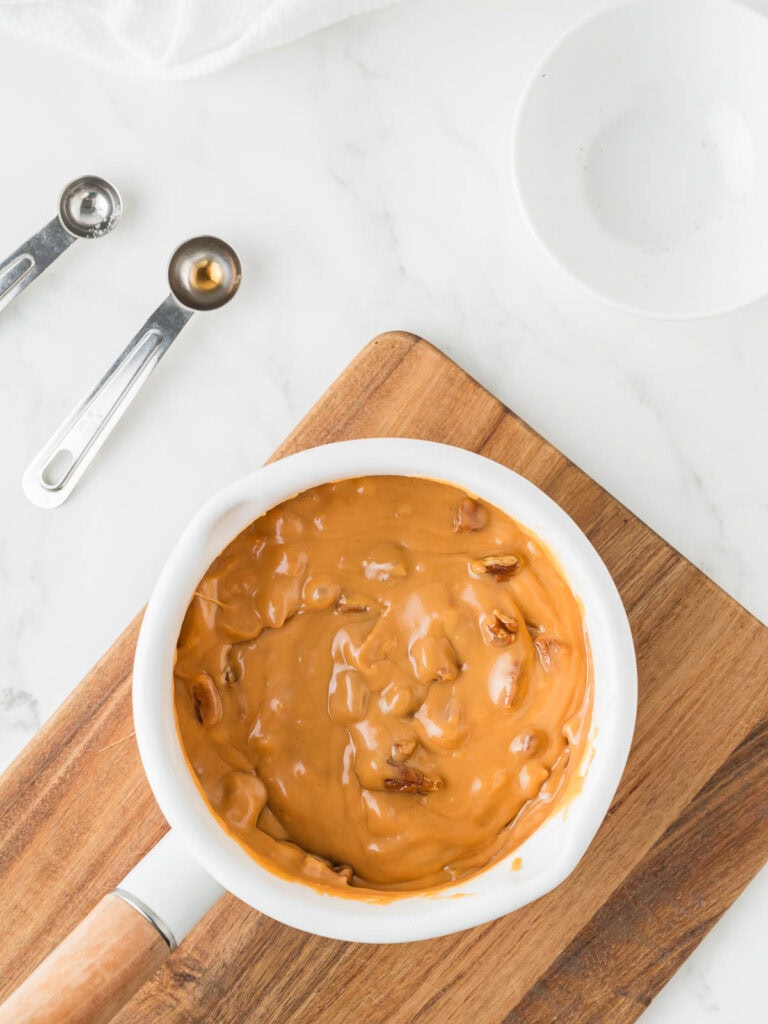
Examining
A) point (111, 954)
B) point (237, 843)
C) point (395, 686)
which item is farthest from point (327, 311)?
point (111, 954)

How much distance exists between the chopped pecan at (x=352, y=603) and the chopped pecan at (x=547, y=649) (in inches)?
6.3

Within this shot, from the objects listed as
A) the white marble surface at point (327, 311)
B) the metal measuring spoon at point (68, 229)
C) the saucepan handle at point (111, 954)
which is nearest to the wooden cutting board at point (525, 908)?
the white marble surface at point (327, 311)

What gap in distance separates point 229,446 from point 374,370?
0.19m

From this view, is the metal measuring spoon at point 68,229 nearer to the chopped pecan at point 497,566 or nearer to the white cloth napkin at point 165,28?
the white cloth napkin at point 165,28

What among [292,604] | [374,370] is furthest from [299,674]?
[374,370]

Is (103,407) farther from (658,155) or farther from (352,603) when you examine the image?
(658,155)

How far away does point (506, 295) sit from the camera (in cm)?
116

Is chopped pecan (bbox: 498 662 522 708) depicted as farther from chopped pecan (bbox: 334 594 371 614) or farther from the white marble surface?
the white marble surface

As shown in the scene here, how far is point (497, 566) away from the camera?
3.03 feet

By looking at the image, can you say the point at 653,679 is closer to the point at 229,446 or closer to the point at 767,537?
the point at 767,537

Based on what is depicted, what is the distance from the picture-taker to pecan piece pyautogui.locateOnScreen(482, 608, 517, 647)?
93 centimetres

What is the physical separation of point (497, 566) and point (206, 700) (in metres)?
0.29

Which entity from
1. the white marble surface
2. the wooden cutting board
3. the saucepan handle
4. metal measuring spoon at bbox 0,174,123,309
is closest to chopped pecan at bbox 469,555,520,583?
the wooden cutting board

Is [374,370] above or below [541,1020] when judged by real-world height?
above
